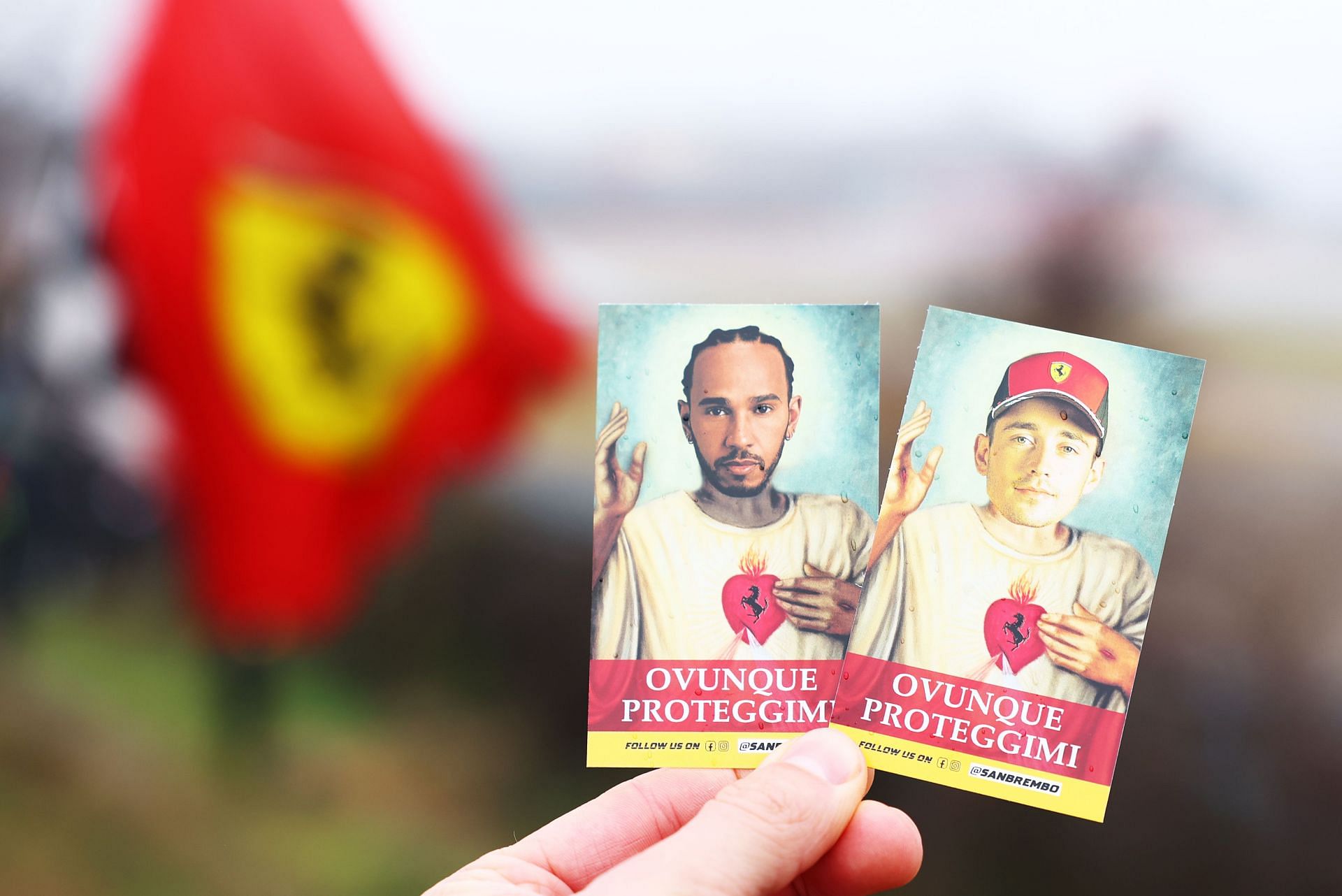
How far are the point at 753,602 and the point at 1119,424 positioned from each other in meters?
0.30

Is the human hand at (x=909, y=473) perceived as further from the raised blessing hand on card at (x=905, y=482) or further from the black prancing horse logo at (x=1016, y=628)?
the black prancing horse logo at (x=1016, y=628)

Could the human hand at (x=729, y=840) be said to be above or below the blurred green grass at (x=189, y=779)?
above

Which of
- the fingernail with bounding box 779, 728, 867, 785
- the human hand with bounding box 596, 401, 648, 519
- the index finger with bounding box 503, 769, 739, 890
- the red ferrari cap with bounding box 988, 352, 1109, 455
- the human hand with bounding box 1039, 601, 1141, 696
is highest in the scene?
the red ferrari cap with bounding box 988, 352, 1109, 455

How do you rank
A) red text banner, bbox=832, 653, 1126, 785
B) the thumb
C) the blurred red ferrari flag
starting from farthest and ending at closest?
the blurred red ferrari flag, red text banner, bbox=832, 653, 1126, 785, the thumb

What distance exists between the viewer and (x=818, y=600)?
66cm

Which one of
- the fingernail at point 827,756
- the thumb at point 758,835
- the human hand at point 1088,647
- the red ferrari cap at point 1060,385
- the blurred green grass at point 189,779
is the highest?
the red ferrari cap at point 1060,385

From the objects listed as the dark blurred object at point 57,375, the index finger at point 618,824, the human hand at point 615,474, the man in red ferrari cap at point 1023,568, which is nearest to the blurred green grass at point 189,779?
the dark blurred object at point 57,375

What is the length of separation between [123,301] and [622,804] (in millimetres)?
928

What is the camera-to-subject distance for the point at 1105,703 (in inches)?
24.5

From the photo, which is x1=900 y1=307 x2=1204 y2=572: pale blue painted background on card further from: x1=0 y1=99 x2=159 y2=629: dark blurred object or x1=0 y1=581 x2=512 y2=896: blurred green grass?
x1=0 y1=99 x2=159 y2=629: dark blurred object

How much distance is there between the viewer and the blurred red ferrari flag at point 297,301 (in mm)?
1114

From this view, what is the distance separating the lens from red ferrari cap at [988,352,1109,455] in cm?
64

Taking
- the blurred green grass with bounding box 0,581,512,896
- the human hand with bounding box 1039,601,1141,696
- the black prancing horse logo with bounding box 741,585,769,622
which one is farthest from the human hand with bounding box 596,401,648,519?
the blurred green grass with bounding box 0,581,512,896

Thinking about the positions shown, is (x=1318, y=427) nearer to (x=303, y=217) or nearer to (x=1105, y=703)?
(x=1105, y=703)
